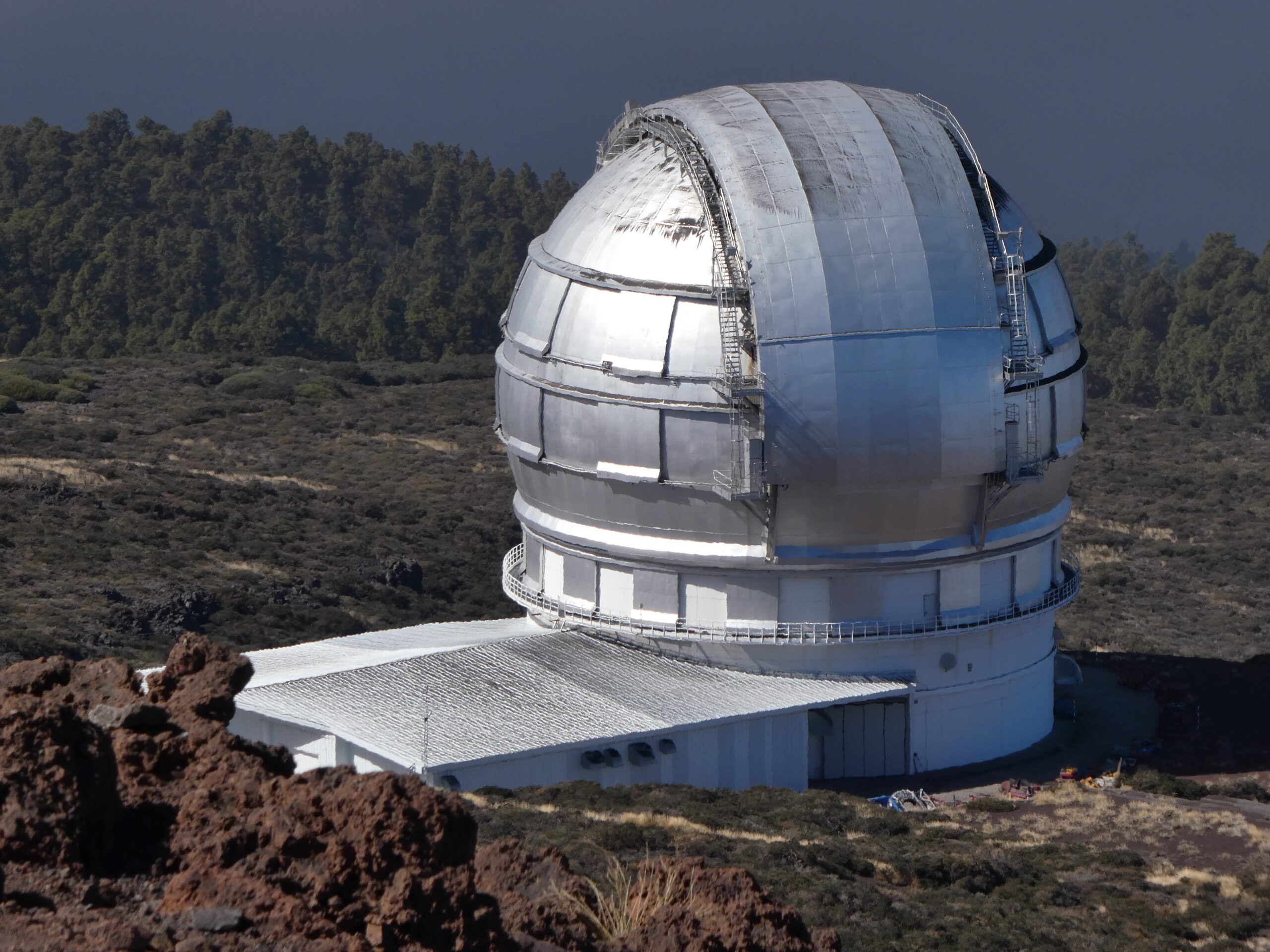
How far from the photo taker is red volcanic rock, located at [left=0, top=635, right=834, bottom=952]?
10.8 meters

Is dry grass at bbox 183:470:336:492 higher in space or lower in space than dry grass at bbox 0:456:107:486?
lower

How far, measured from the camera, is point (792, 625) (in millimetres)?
30641

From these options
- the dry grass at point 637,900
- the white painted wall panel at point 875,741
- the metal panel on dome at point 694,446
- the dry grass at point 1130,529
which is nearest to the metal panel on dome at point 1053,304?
the metal panel on dome at point 694,446

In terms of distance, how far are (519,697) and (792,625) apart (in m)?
4.59

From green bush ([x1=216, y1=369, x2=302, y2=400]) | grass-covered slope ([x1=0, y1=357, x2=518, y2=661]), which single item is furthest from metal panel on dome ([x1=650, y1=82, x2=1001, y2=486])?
green bush ([x1=216, y1=369, x2=302, y2=400])

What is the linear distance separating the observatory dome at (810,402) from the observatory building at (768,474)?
5 cm

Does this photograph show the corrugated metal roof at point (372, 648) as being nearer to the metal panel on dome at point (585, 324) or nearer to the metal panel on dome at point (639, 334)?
the metal panel on dome at point (585, 324)

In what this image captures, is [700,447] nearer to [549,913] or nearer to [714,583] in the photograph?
[714,583]

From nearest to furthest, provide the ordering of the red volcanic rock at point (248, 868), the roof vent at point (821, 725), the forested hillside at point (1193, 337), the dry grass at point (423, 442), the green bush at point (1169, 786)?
the red volcanic rock at point (248, 868) → the green bush at point (1169, 786) → the roof vent at point (821, 725) → the dry grass at point (423, 442) → the forested hillside at point (1193, 337)

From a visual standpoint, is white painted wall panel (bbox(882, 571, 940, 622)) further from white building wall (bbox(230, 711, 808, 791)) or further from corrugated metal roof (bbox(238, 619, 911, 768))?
white building wall (bbox(230, 711, 808, 791))

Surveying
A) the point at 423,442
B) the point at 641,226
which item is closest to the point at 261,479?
the point at 423,442

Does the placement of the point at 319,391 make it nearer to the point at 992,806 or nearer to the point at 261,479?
the point at 261,479

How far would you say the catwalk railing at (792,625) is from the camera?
30594 mm

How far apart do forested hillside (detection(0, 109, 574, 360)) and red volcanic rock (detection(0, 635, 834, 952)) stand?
238 feet
